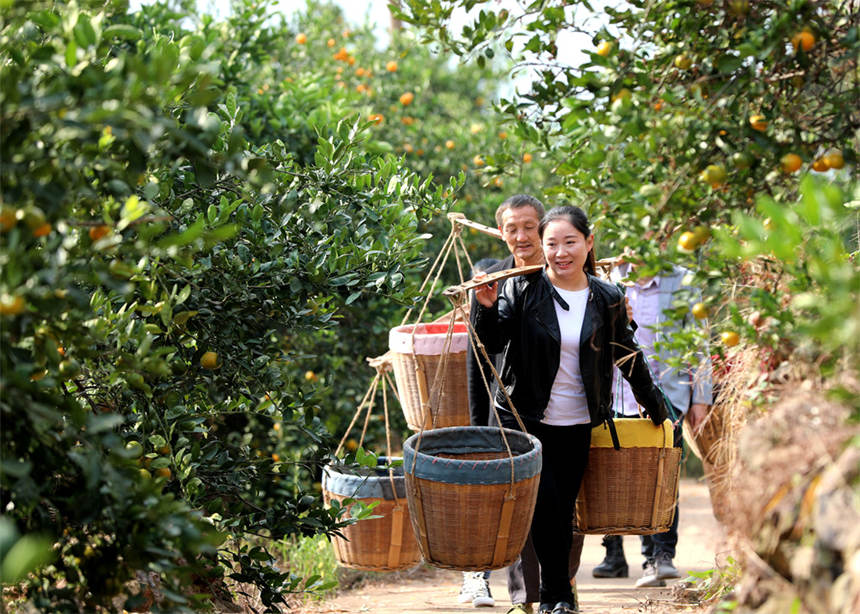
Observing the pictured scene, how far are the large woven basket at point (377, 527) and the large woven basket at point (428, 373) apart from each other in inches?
13.5

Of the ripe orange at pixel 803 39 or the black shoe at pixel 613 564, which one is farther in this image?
the black shoe at pixel 613 564

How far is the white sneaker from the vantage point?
15.1 ft

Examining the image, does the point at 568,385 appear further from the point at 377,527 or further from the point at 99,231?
the point at 99,231

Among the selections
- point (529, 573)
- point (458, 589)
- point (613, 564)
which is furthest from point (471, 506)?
point (613, 564)

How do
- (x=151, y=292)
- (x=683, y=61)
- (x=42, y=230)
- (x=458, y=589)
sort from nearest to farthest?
(x=42, y=230) < (x=683, y=61) < (x=151, y=292) < (x=458, y=589)

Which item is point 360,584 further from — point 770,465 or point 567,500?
point 770,465

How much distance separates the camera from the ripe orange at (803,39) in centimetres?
239

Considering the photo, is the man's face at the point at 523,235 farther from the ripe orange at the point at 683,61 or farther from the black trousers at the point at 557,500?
the ripe orange at the point at 683,61

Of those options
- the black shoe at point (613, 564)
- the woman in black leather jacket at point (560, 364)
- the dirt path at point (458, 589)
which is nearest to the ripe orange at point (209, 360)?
the woman in black leather jacket at point (560, 364)

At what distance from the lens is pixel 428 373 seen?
419cm

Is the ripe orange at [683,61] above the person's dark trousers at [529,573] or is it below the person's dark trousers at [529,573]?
above

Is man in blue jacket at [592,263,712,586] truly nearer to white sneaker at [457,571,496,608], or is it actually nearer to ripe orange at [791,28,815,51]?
white sneaker at [457,571,496,608]

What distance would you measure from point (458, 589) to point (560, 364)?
2.14 metres

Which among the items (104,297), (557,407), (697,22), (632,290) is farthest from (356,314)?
(697,22)
